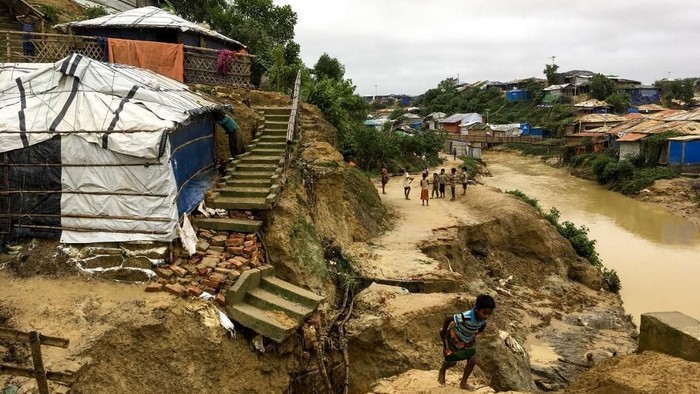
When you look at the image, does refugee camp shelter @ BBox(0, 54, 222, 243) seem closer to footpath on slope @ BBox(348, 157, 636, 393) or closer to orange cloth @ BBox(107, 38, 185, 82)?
footpath on slope @ BBox(348, 157, 636, 393)

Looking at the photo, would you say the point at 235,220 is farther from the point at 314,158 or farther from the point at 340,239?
the point at 314,158

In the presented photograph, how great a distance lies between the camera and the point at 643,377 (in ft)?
14.7

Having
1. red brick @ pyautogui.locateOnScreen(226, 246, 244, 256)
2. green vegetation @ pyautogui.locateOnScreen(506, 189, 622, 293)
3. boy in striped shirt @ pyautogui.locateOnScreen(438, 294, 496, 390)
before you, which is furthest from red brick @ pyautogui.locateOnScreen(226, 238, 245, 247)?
green vegetation @ pyautogui.locateOnScreen(506, 189, 622, 293)

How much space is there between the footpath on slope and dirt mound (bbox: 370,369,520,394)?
0.11ft

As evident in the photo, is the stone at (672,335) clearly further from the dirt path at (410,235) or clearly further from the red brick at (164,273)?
the dirt path at (410,235)

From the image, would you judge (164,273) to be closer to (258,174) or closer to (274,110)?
(258,174)

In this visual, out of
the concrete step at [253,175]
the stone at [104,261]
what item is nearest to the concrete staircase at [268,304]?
the stone at [104,261]

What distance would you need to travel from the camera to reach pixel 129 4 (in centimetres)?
2702

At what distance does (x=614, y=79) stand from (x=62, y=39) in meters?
65.1

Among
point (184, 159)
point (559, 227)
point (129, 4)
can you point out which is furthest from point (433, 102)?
point (184, 159)

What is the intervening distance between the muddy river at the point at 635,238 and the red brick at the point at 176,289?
42.9 feet

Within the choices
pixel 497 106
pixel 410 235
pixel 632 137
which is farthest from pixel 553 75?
pixel 410 235

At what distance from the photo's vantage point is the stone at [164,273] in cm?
722

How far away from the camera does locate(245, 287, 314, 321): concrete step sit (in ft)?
23.9
